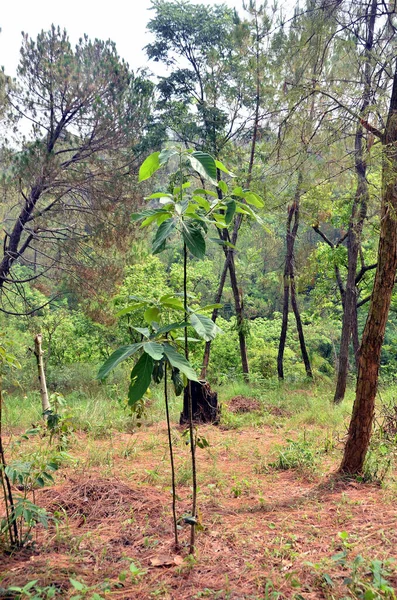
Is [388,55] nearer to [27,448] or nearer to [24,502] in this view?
[24,502]

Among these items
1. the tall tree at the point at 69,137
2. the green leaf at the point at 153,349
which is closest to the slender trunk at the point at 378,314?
the green leaf at the point at 153,349

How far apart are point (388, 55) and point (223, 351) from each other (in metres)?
11.8

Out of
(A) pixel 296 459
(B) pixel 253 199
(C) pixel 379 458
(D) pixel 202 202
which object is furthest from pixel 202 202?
(C) pixel 379 458

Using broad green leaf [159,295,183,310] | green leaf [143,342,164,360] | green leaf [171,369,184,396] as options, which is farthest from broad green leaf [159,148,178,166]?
green leaf [171,369,184,396]

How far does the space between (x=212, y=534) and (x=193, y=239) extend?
185cm

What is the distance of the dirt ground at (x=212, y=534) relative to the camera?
6.66 ft

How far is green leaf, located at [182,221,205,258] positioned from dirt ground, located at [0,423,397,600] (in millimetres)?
1482

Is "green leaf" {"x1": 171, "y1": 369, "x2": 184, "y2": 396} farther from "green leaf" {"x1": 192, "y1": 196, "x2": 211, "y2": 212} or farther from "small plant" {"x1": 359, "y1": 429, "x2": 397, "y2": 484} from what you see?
"small plant" {"x1": 359, "y1": 429, "x2": 397, "y2": 484}

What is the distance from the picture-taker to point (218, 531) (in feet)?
8.68

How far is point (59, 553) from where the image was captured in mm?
2338

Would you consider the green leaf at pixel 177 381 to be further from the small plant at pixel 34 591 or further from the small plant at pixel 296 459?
the small plant at pixel 296 459

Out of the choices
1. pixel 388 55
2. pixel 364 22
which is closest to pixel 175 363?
pixel 388 55

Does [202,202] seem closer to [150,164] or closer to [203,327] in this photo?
[150,164]

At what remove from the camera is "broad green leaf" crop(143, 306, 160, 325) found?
6.69 feet
